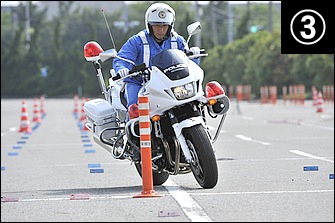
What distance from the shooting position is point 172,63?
32.3ft

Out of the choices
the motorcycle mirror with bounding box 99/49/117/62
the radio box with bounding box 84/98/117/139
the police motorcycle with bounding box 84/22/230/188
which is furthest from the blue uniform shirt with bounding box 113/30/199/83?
the radio box with bounding box 84/98/117/139

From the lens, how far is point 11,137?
957 inches

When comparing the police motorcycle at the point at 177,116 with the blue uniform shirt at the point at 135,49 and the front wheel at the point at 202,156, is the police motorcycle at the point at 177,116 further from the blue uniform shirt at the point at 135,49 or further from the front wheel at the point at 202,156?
the blue uniform shirt at the point at 135,49

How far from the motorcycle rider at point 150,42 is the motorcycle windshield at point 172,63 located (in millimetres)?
489

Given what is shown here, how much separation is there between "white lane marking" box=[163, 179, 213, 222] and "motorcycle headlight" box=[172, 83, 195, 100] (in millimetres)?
931

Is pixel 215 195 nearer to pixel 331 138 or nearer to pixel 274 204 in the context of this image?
pixel 274 204

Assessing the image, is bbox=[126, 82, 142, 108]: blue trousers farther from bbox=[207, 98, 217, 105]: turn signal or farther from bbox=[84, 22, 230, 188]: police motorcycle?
bbox=[207, 98, 217, 105]: turn signal

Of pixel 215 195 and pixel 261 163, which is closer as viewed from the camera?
pixel 215 195

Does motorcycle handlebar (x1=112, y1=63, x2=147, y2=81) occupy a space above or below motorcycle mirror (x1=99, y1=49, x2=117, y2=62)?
below

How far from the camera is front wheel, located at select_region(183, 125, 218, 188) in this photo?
31.2ft

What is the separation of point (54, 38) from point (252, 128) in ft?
203

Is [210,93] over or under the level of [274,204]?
over

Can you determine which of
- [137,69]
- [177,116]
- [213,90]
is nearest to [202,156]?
→ [177,116]

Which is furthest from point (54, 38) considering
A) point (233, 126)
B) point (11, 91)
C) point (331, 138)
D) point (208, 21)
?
point (331, 138)
